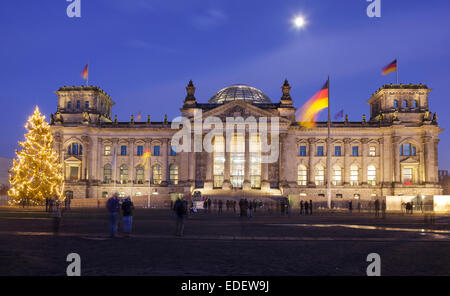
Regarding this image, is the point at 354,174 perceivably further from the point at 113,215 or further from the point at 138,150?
the point at 113,215

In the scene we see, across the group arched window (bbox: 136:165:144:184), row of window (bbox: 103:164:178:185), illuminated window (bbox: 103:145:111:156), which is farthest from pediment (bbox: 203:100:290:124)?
illuminated window (bbox: 103:145:111:156)

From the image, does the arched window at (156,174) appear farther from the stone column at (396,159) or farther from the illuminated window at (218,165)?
the stone column at (396,159)

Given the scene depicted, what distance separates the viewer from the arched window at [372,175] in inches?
3137

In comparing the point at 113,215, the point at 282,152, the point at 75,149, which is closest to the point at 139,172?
the point at 75,149

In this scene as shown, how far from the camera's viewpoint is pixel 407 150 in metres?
78.0

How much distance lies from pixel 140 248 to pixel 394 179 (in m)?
69.5

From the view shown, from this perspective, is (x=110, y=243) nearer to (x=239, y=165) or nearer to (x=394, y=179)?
(x=239, y=165)

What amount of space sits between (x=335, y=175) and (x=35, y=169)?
52987 mm

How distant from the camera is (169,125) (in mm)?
82688

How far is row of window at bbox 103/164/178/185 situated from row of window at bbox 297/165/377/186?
2403cm

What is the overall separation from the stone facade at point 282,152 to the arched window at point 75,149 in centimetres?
19

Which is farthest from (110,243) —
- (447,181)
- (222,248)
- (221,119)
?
(447,181)

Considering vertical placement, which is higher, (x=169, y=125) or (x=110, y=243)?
A: (x=169, y=125)

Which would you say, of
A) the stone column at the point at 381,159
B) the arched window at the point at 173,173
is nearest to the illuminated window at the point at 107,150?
the arched window at the point at 173,173
